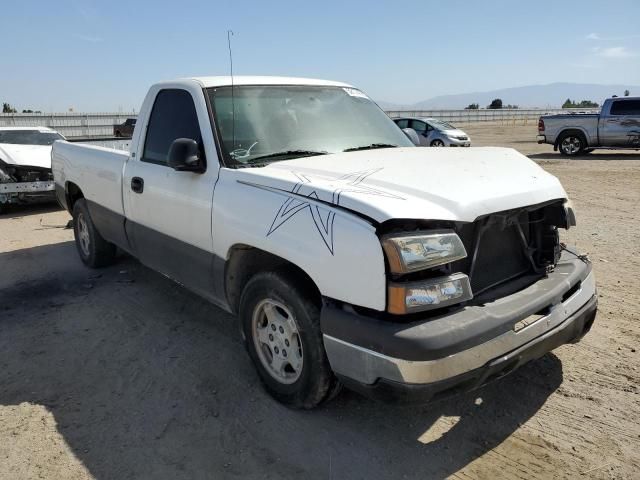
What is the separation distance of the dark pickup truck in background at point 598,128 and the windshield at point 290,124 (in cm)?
1583

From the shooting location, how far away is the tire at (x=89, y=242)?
18.9 feet

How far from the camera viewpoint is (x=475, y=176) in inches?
115

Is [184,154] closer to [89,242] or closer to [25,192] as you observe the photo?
[89,242]

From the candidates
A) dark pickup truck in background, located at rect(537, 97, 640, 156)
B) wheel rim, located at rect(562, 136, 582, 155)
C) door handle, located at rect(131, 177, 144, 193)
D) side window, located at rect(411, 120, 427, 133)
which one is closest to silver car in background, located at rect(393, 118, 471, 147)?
side window, located at rect(411, 120, 427, 133)

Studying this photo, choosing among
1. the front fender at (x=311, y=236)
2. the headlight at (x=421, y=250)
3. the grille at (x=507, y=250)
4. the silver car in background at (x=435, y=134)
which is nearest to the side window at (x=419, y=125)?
the silver car in background at (x=435, y=134)

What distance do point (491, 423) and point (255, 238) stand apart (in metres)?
1.73

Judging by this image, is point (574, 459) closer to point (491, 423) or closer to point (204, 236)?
point (491, 423)

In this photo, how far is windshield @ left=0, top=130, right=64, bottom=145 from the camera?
1057 centimetres

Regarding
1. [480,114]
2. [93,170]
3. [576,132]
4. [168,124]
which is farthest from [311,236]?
[480,114]

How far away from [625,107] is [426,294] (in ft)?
59.0

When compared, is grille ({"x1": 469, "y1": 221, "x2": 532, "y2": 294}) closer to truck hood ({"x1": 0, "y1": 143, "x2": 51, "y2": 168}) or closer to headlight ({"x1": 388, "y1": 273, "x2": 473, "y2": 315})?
headlight ({"x1": 388, "y1": 273, "x2": 473, "y2": 315})

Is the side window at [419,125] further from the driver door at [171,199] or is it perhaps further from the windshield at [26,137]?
the driver door at [171,199]

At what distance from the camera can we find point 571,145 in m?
18.4

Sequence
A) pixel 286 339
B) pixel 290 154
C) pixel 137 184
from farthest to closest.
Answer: pixel 137 184
pixel 290 154
pixel 286 339
